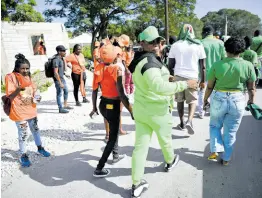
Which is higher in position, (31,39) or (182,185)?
(31,39)

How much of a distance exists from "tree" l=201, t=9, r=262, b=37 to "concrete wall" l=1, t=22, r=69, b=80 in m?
53.0

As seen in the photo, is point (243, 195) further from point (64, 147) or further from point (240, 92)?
point (64, 147)

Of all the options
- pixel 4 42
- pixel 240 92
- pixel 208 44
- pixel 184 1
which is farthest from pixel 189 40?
pixel 184 1

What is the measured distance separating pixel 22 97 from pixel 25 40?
11853 millimetres

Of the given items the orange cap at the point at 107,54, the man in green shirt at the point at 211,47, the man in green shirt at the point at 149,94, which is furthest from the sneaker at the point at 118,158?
the man in green shirt at the point at 211,47

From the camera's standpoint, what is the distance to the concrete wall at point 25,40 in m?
12.8

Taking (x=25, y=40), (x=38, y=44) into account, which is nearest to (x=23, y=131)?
(x=25, y=40)

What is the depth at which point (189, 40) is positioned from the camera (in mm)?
4164

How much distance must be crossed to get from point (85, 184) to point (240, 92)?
7.79ft

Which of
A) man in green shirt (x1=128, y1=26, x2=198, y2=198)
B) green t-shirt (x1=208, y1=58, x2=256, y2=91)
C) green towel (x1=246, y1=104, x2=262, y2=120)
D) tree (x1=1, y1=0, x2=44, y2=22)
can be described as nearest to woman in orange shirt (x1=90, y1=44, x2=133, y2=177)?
man in green shirt (x1=128, y1=26, x2=198, y2=198)

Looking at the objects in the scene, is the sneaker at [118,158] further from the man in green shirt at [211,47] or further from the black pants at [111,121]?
the man in green shirt at [211,47]

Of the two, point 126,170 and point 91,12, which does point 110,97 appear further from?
point 91,12

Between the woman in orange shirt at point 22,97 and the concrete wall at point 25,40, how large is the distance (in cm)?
993

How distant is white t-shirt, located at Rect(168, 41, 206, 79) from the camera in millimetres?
4129
